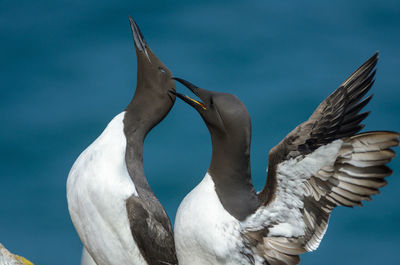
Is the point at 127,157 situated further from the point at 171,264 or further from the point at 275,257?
the point at 275,257

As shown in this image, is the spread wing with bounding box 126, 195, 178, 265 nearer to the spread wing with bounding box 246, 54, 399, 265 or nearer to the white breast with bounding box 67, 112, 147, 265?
the white breast with bounding box 67, 112, 147, 265

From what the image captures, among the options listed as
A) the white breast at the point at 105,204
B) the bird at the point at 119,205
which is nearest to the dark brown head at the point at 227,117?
the bird at the point at 119,205

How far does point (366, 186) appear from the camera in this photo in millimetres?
4574

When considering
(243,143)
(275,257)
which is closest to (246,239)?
(275,257)

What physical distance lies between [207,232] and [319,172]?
2.42 ft

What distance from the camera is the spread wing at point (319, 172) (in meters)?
4.52

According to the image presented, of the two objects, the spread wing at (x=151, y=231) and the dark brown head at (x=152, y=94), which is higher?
the dark brown head at (x=152, y=94)

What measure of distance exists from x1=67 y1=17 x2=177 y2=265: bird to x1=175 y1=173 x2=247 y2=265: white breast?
37cm

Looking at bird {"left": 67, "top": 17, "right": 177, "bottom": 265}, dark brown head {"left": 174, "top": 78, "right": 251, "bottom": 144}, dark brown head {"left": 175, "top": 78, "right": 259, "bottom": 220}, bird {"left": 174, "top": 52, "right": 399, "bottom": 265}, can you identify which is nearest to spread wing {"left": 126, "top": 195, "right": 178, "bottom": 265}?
bird {"left": 67, "top": 17, "right": 177, "bottom": 265}

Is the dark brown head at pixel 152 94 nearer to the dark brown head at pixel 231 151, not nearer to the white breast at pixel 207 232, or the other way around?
the dark brown head at pixel 231 151

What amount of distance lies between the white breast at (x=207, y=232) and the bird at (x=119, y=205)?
0.37 m

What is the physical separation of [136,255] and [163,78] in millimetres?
1216

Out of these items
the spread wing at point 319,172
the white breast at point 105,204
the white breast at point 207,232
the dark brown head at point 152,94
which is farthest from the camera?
the dark brown head at point 152,94

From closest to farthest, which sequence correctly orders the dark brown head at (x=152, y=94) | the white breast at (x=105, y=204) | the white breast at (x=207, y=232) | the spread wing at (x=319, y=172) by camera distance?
the spread wing at (x=319, y=172)
the white breast at (x=207, y=232)
the white breast at (x=105, y=204)
the dark brown head at (x=152, y=94)
